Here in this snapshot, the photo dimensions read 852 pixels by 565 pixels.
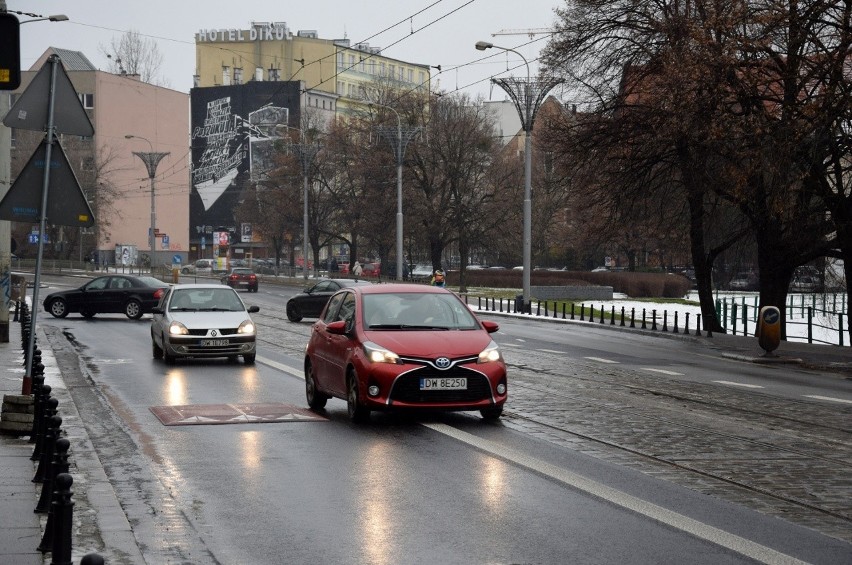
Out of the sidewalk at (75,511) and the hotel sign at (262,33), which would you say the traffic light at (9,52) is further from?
the hotel sign at (262,33)

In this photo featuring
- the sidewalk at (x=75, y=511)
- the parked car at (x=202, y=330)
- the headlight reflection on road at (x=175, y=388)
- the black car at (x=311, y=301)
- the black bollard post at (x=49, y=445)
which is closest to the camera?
the sidewalk at (x=75, y=511)

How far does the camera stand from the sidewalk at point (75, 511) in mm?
7031

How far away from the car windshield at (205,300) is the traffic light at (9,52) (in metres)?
16.6

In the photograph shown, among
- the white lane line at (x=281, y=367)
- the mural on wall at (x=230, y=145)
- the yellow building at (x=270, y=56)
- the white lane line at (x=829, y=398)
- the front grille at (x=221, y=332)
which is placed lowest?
the white lane line at (x=281, y=367)

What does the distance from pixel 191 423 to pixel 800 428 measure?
660 cm

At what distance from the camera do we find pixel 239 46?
15000 centimetres

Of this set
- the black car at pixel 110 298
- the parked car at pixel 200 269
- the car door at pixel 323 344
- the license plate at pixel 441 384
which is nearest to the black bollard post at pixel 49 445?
the license plate at pixel 441 384

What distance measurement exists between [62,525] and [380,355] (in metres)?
7.73

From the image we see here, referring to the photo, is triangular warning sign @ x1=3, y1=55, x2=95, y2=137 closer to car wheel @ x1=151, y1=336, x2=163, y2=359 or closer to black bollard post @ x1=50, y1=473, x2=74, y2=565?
black bollard post @ x1=50, y1=473, x2=74, y2=565

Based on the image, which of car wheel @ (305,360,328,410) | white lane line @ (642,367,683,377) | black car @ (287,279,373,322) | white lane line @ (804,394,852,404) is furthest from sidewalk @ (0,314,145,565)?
black car @ (287,279,373,322)

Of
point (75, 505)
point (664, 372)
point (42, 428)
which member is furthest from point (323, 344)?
point (664, 372)

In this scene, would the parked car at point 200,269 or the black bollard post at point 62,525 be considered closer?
the black bollard post at point 62,525

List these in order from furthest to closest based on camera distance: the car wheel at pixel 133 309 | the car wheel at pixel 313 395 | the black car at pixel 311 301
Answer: the car wheel at pixel 133 309 → the black car at pixel 311 301 → the car wheel at pixel 313 395

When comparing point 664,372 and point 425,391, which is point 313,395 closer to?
point 425,391
